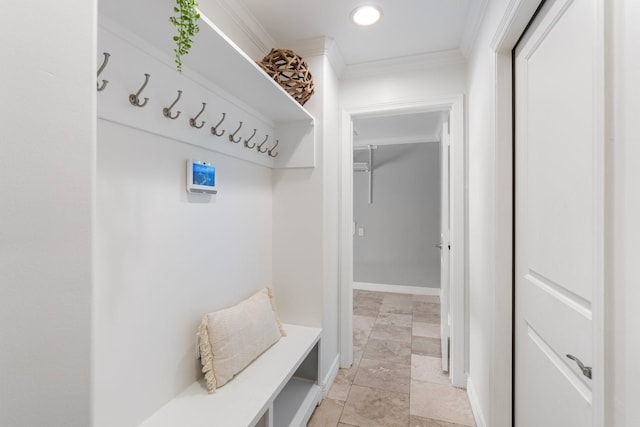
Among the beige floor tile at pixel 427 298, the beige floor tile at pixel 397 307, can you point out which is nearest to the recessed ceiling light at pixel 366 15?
the beige floor tile at pixel 397 307

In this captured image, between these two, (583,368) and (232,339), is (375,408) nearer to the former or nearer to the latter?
(232,339)

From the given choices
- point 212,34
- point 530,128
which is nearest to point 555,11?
point 530,128

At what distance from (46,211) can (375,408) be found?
202 cm

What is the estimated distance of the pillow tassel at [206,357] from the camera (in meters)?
1.24

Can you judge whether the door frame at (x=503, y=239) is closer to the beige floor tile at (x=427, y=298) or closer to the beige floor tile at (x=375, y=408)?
the beige floor tile at (x=375, y=408)

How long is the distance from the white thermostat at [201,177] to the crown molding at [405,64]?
4.75 feet

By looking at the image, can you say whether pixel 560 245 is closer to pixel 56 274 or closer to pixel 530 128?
pixel 530 128

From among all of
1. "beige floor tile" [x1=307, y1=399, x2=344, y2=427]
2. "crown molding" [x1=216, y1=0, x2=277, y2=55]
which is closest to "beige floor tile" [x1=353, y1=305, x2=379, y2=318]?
"beige floor tile" [x1=307, y1=399, x2=344, y2=427]

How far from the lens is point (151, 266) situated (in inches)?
43.4

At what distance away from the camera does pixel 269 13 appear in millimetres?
1673

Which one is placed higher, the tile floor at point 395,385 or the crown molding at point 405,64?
the crown molding at point 405,64

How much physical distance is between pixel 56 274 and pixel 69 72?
0.33 metres

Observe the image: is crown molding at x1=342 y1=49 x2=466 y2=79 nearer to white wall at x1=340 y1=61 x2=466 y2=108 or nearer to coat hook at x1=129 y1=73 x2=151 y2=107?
white wall at x1=340 y1=61 x2=466 y2=108

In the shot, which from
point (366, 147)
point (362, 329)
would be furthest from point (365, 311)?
point (366, 147)
